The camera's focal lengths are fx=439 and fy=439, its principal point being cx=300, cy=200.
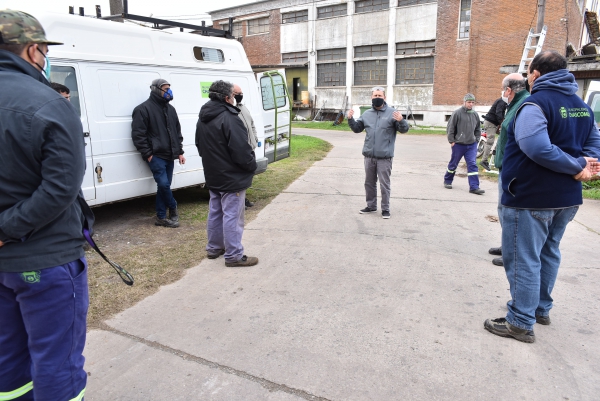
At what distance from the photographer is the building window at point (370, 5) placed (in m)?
27.9

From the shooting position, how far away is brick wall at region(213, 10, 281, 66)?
3253cm

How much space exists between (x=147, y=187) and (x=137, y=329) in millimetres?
3345

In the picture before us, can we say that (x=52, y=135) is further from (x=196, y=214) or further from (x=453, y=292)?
(x=196, y=214)

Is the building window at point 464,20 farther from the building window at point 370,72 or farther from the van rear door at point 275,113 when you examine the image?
the van rear door at point 275,113

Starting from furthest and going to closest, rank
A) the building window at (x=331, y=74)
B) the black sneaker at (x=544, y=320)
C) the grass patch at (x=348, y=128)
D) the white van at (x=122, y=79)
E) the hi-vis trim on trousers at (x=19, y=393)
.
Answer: the building window at (x=331, y=74) → the grass patch at (x=348, y=128) → the white van at (x=122, y=79) → the black sneaker at (x=544, y=320) → the hi-vis trim on trousers at (x=19, y=393)

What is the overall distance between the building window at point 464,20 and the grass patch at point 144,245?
20496mm

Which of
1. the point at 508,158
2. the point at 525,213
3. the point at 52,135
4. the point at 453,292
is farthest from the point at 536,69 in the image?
the point at 52,135

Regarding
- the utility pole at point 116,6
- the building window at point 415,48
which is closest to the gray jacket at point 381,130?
the utility pole at point 116,6

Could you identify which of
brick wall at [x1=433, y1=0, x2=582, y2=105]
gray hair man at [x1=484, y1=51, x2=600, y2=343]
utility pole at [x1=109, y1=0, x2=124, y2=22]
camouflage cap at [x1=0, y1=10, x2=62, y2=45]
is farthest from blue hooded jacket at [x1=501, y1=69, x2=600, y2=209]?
brick wall at [x1=433, y1=0, x2=582, y2=105]

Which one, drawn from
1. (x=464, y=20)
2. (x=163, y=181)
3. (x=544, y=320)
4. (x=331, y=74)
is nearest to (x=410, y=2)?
(x=464, y=20)

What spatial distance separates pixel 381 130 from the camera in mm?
6613

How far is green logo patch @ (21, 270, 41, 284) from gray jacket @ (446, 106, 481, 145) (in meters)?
8.09

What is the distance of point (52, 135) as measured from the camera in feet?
5.93

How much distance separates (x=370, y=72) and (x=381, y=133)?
79.2 ft
